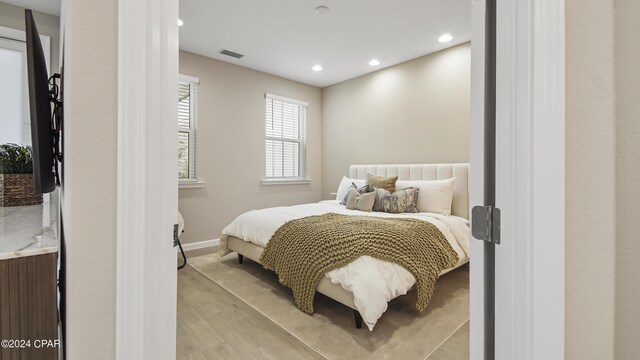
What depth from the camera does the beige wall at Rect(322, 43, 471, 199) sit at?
11.8ft

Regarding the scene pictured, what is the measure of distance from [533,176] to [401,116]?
3.79m

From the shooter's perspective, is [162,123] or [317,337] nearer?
[162,123]

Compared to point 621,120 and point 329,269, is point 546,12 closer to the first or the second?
point 621,120

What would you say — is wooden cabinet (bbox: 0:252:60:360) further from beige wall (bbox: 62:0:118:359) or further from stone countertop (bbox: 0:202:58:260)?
beige wall (bbox: 62:0:118:359)

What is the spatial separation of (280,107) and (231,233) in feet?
8.36

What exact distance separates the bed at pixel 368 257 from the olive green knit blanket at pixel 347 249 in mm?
74

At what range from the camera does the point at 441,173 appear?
363cm

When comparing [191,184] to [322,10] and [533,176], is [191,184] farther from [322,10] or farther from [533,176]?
[533,176]

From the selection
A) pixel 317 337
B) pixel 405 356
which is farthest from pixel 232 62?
pixel 405 356

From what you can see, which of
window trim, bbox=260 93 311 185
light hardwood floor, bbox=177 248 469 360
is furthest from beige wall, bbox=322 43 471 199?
light hardwood floor, bbox=177 248 469 360

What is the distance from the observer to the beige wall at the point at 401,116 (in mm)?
3598

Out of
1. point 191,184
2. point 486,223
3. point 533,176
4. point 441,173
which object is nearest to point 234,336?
point 486,223

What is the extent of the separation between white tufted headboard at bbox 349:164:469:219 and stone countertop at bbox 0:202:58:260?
364 centimetres

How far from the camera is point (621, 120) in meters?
0.62
